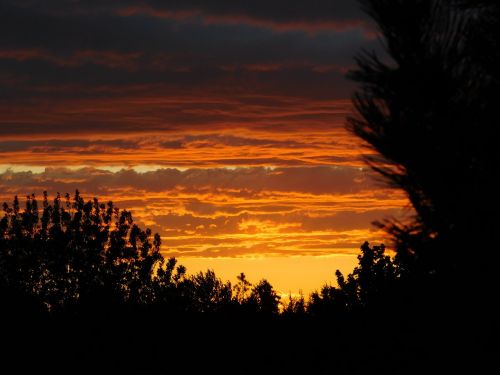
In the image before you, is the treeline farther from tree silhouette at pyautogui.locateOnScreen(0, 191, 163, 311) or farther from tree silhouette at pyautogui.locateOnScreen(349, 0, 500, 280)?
tree silhouette at pyautogui.locateOnScreen(349, 0, 500, 280)

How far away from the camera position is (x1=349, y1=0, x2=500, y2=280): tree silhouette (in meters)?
6.45

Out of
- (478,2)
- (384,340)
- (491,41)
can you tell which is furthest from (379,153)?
(384,340)

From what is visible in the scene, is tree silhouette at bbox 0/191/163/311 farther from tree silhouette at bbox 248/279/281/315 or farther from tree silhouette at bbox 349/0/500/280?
tree silhouette at bbox 349/0/500/280

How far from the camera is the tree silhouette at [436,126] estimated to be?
6.45 metres

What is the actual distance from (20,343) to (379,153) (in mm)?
22123

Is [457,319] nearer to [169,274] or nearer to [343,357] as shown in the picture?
[343,357]

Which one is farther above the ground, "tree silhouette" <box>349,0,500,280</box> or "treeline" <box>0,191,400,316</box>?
"treeline" <box>0,191,400,316</box>

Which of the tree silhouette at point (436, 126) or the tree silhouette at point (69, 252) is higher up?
the tree silhouette at point (69, 252)

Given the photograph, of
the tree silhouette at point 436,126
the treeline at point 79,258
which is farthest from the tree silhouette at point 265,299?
the tree silhouette at point 436,126

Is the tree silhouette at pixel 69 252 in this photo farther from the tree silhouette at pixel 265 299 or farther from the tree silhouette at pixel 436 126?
the tree silhouette at pixel 436 126

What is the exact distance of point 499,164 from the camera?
21.1 ft

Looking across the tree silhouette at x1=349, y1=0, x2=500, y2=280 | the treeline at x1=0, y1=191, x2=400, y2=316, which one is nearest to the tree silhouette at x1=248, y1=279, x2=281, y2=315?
the treeline at x1=0, y1=191, x2=400, y2=316

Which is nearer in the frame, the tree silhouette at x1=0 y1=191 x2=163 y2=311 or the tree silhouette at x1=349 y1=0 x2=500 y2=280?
the tree silhouette at x1=349 y1=0 x2=500 y2=280

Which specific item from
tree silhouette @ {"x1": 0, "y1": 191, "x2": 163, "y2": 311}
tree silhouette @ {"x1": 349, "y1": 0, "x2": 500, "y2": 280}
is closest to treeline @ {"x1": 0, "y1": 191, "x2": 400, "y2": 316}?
tree silhouette @ {"x1": 0, "y1": 191, "x2": 163, "y2": 311}
